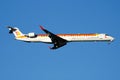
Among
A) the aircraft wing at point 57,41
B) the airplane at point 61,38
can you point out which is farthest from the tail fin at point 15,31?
the aircraft wing at point 57,41

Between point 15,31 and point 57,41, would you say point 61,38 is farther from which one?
point 15,31

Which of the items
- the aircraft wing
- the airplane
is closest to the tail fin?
the airplane

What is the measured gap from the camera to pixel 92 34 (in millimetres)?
93812

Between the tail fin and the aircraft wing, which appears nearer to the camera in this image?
the aircraft wing

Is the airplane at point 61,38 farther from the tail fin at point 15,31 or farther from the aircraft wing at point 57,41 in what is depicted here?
the tail fin at point 15,31

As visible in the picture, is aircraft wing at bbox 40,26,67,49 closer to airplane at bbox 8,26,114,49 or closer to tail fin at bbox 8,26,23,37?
airplane at bbox 8,26,114,49

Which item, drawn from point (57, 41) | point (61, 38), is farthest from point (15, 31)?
point (61, 38)

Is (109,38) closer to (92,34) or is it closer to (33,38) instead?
(92,34)

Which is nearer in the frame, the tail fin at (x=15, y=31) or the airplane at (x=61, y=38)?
the airplane at (x=61, y=38)

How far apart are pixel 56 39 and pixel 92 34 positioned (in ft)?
28.3

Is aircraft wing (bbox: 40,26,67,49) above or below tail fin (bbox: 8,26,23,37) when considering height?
below

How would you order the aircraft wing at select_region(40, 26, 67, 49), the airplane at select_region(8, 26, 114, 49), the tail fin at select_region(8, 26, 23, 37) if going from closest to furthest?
the aircraft wing at select_region(40, 26, 67, 49), the airplane at select_region(8, 26, 114, 49), the tail fin at select_region(8, 26, 23, 37)

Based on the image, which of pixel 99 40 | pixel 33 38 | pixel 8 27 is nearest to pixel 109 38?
pixel 99 40

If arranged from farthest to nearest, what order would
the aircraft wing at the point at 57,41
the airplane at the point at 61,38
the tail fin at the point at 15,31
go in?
1. the tail fin at the point at 15,31
2. the airplane at the point at 61,38
3. the aircraft wing at the point at 57,41
